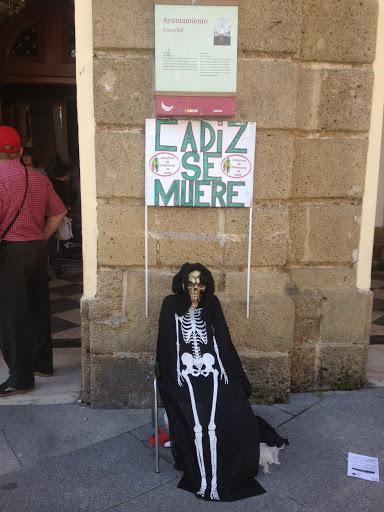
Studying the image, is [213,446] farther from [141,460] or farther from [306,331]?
[306,331]

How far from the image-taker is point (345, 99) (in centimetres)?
359

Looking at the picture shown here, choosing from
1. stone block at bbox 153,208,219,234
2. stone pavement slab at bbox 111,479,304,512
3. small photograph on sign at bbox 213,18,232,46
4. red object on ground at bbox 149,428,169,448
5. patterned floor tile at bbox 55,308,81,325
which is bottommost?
stone pavement slab at bbox 111,479,304,512

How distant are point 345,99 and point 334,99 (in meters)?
0.08

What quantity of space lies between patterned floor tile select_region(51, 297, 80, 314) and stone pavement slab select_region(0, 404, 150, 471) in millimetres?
2279

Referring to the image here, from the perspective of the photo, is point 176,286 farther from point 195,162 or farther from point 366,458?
point 366,458

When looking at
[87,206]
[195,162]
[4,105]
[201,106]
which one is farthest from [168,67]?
[4,105]

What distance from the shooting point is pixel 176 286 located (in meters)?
3.16

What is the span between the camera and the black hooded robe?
2.80m

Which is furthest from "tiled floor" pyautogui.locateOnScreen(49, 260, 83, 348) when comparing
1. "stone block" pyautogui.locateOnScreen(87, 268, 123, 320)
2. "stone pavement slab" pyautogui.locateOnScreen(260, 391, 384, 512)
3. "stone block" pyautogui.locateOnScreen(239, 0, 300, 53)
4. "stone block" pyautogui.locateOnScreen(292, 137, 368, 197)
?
"stone block" pyautogui.locateOnScreen(239, 0, 300, 53)

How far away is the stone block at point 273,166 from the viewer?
11.4ft

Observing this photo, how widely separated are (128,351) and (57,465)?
2.98 ft

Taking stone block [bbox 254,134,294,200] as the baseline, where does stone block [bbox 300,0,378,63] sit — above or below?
above

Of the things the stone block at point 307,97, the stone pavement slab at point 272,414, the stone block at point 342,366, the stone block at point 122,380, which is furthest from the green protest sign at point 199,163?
the stone pavement slab at point 272,414

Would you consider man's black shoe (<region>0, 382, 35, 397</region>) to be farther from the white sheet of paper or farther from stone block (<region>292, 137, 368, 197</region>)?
stone block (<region>292, 137, 368, 197</region>)
